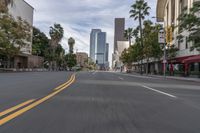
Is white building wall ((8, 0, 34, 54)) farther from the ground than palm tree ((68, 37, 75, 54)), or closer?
farther from the ground

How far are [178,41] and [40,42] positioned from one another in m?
75.3

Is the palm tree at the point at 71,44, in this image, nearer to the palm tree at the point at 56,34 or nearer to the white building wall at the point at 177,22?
the palm tree at the point at 56,34

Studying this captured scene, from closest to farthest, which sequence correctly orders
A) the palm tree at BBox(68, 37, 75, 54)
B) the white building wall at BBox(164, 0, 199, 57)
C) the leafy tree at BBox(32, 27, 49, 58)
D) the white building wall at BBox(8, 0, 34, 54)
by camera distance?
the white building wall at BBox(164, 0, 199, 57)
the white building wall at BBox(8, 0, 34, 54)
the leafy tree at BBox(32, 27, 49, 58)
the palm tree at BBox(68, 37, 75, 54)

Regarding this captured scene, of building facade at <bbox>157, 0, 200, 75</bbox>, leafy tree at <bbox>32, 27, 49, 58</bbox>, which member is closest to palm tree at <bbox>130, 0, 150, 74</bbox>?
building facade at <bbox>157, 0, 200, 75</bbox>

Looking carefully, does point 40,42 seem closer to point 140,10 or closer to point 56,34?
point 56,34

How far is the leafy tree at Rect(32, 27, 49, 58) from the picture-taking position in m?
129

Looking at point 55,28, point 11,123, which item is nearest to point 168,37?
point 11,123

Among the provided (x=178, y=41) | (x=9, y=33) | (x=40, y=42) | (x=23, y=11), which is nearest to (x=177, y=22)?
(x=178, y=41)

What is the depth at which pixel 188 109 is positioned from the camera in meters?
11.5

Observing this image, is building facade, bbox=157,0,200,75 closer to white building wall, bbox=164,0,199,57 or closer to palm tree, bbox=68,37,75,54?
white building wall, bbox=164,0,199,57

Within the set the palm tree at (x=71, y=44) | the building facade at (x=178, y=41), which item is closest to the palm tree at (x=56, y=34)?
the building facade at (x=178, y=41)

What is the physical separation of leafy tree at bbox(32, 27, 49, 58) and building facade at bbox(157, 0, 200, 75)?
4898 cm

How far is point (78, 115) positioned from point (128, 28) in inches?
4242

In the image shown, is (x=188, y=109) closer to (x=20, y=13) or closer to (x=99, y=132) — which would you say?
(x=99, y=132)
